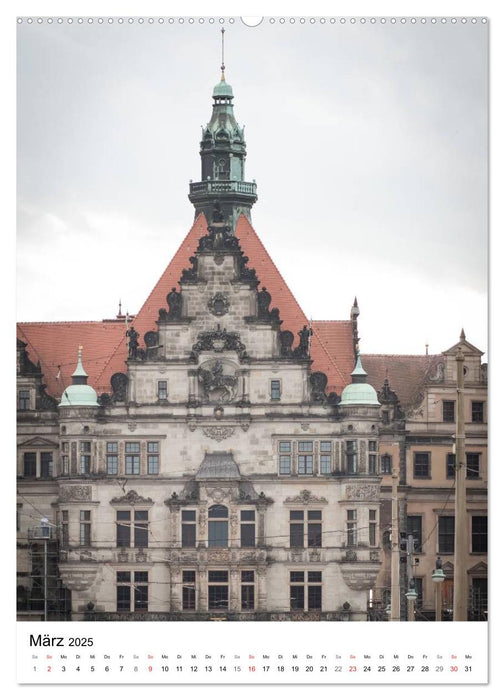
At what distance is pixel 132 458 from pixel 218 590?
336 centimetres

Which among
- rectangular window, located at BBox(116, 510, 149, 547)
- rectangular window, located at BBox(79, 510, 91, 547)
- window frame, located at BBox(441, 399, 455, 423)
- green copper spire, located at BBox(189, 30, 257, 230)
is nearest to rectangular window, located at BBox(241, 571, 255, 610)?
rectangular window, located at BBox(116, 510, 149, 547)

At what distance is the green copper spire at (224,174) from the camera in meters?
40.2

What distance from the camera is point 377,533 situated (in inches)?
1724

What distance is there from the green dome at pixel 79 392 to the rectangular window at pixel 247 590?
188 inches

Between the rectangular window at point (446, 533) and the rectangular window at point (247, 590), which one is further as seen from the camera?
the rectangular window at point (446, 533)

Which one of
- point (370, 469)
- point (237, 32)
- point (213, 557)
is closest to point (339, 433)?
point (370, 469)

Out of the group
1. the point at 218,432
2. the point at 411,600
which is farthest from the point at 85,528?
the point at 411,600

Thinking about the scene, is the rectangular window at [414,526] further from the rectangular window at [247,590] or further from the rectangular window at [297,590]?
the rectangular window at [247,590]

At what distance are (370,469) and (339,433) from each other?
3.33ft

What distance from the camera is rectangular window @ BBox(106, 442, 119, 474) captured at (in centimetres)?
4384

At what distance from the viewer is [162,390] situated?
44062 mm

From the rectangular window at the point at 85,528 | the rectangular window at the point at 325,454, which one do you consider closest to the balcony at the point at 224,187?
the rectangular window at the point at 325,454

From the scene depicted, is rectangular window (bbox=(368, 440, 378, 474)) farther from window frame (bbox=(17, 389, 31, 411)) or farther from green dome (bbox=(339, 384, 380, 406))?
window frame (bbox=(17, 389, 31, 411))
